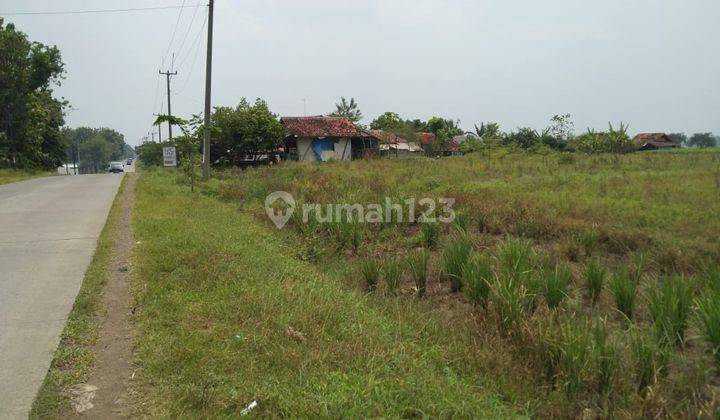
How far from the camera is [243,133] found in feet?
104

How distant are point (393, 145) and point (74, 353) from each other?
145 feet

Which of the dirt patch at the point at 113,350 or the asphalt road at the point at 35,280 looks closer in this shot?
the dirt patch at the point at 113,350

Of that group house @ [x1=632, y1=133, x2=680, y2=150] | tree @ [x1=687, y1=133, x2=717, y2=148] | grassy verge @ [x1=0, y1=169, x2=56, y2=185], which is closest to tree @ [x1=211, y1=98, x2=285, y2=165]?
grassy verge @ [x1=0, y1=169, x2=56, y2=185]

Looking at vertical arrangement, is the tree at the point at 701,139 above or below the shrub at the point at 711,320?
above

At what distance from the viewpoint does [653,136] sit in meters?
61.9

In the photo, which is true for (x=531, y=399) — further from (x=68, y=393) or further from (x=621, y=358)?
(x=68, y=393)

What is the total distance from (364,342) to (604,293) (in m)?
3.18

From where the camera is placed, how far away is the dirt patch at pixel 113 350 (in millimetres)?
3328

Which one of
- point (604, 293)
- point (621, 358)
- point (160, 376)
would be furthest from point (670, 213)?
point (160, 376)

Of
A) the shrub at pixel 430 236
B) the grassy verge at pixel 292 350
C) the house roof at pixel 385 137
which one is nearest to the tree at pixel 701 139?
the house roof at pixel 385 137

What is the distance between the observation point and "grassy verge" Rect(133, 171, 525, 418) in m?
3.28

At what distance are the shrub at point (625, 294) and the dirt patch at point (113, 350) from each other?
4.42 metres

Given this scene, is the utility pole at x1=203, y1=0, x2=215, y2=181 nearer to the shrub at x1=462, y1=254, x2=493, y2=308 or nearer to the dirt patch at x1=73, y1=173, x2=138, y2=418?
the dirt patch at x1=73, y1=173, x2=138, y2=418

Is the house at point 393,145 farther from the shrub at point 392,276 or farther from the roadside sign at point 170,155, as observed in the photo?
the shrub at point 392,276
